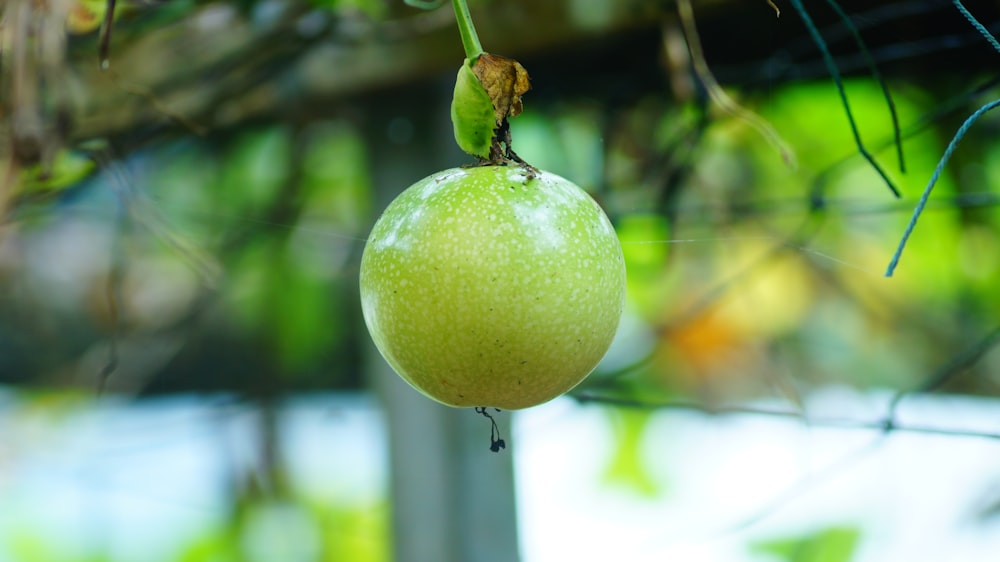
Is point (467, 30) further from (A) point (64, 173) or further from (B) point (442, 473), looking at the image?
(A) point (64, 173)

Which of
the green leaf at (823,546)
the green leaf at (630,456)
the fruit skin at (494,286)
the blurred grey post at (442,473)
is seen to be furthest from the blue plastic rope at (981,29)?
the green leaf at (630,456)

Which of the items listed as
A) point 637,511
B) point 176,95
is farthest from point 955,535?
point 176,95

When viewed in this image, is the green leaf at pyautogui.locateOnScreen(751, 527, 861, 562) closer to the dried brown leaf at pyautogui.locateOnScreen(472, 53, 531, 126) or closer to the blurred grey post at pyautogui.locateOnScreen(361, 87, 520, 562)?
the blurred grey post at pyautogui.locateOnScreen(361, 87, 520, 562)

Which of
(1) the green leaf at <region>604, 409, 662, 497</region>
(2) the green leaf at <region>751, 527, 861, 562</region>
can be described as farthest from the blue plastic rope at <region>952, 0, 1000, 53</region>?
(1) the green leaf at <region>604, 409, 662, 497</region>

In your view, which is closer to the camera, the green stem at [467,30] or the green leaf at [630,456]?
the green stem at [467,30]

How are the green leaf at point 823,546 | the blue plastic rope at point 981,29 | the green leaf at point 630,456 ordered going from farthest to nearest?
the green leaf at point 630,456
the green leaf at point 823,546
the blue plastic rope at point 981,29

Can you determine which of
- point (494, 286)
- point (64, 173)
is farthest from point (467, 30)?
point (64, 173)

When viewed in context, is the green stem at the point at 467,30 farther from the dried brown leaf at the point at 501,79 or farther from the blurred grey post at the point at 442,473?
the blurred grey post at the point at 442,473
